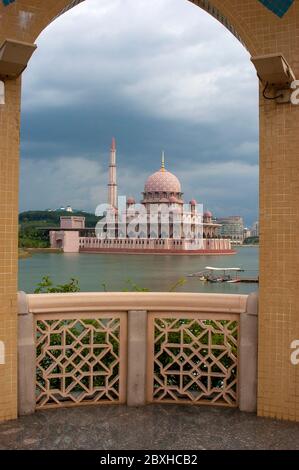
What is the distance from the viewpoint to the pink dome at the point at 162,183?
7694 centimetres

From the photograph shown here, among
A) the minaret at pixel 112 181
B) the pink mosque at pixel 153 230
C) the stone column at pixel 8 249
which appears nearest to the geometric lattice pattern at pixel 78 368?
the stone column at pixel 8 249

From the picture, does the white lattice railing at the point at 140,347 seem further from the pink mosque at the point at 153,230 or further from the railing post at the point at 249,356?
the pink mosque at the point at 153,230

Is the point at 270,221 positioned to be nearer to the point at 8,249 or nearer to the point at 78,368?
the point at 78,368

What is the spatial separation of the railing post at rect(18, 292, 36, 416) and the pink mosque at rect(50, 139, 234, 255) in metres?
71.8

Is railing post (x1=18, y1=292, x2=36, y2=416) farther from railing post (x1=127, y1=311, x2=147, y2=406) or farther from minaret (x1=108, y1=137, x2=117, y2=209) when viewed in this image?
minaret (x1=108, y1=137, x2=117, y2=209)

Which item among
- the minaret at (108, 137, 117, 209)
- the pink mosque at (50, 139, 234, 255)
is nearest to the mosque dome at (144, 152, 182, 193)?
the pink mosque at (50, 139, 234, 255)

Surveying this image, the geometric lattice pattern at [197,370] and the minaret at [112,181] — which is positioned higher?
the minaret at [112,181]

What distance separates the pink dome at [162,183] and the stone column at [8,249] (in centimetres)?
7338

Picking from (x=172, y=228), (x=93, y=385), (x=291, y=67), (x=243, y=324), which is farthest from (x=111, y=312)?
(x=172, y=228)

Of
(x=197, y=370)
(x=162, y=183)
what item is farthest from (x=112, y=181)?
(x=197, y=370)

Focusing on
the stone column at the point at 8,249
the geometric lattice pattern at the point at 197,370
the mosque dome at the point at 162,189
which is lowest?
the geometric lattice pattern at the point at 197,370

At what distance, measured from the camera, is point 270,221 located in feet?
11.9

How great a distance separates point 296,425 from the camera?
3.47m

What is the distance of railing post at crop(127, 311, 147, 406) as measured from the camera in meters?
3.78
